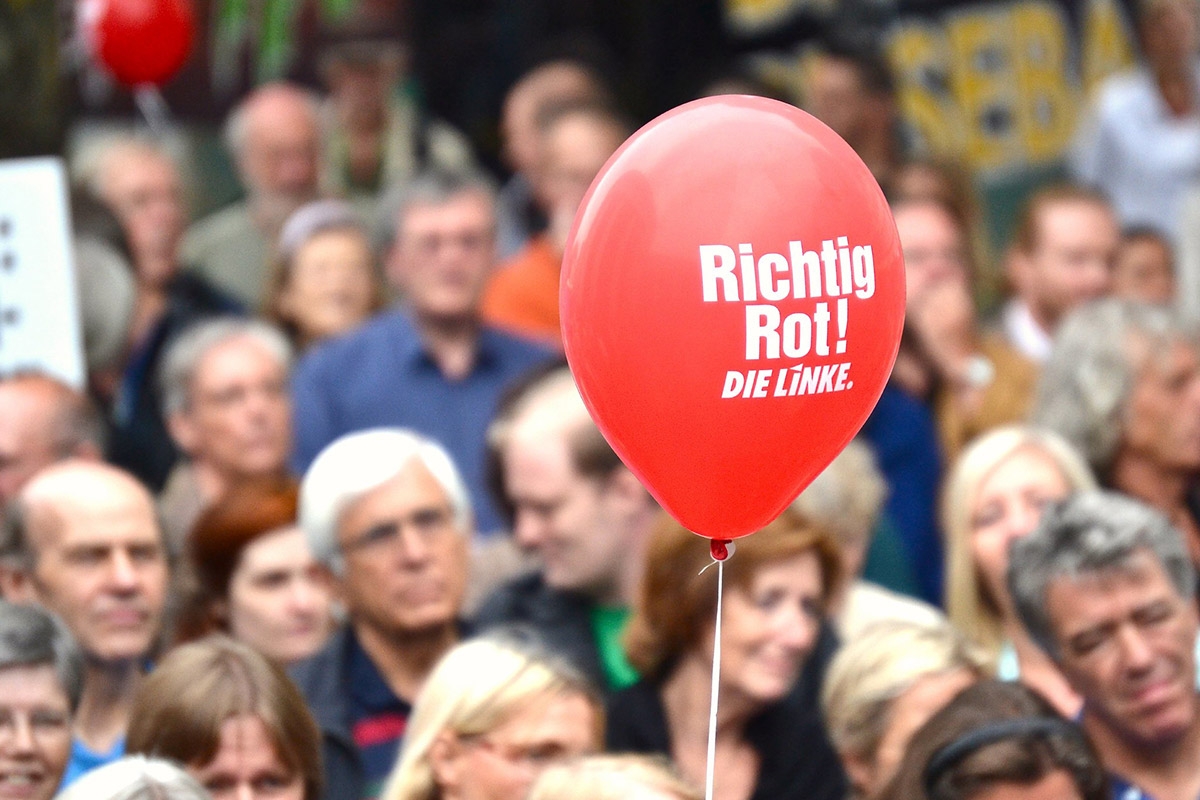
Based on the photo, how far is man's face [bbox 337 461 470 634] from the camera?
4.66 meters

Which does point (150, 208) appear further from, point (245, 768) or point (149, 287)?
point (245, 768)

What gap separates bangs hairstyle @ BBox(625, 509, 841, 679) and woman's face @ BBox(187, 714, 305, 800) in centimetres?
87

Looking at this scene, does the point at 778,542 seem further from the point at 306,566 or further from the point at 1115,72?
the point at 1115,72

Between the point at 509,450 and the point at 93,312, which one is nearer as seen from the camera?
the point at 509,450

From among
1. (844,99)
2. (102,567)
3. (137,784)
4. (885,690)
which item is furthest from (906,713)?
(844,99)

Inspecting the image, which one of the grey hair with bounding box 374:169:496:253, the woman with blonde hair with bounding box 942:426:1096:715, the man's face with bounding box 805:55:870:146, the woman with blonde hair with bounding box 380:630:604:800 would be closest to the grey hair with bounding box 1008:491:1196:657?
the woman with blonde hair with bounding box 942:426:1096:715

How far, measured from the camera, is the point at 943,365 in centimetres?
633

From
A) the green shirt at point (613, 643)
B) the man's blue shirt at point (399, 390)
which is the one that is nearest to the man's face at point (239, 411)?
the man's blue shirt at point (399, 390)

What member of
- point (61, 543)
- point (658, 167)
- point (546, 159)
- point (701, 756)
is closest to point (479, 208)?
point (546, 159)

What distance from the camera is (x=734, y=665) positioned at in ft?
14.5

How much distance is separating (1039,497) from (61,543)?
2141mm

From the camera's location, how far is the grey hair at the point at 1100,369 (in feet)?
17.5

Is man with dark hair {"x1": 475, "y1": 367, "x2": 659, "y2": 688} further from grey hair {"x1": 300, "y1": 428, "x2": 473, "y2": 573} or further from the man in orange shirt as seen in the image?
the man in orange shirt

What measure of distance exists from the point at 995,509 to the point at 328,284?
2.85 metres
